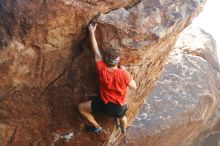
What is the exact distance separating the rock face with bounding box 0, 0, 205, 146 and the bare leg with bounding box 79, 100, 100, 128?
0.15 meters

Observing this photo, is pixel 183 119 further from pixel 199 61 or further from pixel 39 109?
pixel 39 109

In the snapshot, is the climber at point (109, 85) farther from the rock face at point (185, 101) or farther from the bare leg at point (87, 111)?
the rock face at point (185, 101)

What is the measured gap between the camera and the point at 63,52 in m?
7.62

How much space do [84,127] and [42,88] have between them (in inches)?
41.6

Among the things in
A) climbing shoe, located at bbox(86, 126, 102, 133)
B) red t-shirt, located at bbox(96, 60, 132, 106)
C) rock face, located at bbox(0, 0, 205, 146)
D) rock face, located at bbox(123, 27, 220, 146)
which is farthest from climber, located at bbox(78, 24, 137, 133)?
rock face, located at bbox(123, 27, 220, 146)

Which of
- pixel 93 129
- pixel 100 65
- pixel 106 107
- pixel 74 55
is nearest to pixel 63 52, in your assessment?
pixel 74 55

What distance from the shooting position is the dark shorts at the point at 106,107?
7547mm

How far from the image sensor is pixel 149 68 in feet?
28.2

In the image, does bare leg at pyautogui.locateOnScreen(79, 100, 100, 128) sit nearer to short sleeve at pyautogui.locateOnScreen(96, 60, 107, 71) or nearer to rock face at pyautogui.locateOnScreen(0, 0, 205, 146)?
rock face at pyautogui.locateOnScreen(0, 0, 205, 146)

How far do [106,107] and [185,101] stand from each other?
15.6 feet

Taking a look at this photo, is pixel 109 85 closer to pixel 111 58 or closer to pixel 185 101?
pixel 111 58

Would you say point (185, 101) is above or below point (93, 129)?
below

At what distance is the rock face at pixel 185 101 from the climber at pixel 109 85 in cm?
311

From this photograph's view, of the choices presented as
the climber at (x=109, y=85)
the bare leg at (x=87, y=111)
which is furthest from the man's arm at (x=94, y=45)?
the bare leg at (x=87, y=111)
